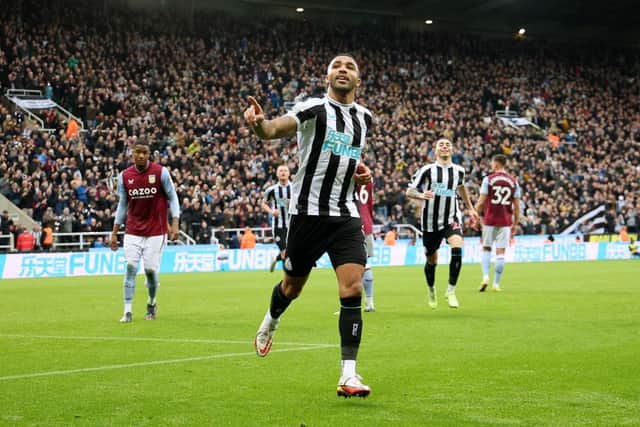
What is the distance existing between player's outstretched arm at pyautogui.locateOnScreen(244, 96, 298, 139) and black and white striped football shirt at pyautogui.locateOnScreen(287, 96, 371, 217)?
0.35m

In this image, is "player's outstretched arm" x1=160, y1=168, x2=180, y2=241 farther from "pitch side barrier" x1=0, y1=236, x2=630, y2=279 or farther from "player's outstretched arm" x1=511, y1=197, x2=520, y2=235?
"pitch side barrier" x1=0, y1=236, x2=630, y2=279

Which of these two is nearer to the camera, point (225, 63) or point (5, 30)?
point (5, 30)

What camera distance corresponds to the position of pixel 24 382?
7.79 meters

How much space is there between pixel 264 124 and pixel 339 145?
100 cm

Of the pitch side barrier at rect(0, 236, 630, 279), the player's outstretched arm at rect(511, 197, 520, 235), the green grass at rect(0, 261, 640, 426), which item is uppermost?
the player's outstretched arm at rect(511, 197, 520, 235)

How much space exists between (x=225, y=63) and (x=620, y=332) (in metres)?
34.0

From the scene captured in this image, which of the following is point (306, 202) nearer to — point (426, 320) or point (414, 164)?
point (426, 320)

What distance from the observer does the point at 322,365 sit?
8648 mm

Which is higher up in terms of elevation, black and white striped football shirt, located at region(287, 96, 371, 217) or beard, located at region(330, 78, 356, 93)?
beard, located at region(330, 78, 356, 93)

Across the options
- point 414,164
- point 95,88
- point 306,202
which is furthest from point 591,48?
point 306,202

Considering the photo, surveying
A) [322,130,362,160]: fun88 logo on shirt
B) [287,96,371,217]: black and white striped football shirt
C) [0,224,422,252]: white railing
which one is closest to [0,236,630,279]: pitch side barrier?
[0,224,422,252]: white railing

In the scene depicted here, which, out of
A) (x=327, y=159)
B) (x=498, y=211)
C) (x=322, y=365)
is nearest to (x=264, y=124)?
(x=327, y=159)

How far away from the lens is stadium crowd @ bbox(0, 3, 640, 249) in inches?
1315

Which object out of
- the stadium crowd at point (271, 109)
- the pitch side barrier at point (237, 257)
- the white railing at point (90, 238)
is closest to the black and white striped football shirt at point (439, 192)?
the pitch side barrier at point (237, 257)
